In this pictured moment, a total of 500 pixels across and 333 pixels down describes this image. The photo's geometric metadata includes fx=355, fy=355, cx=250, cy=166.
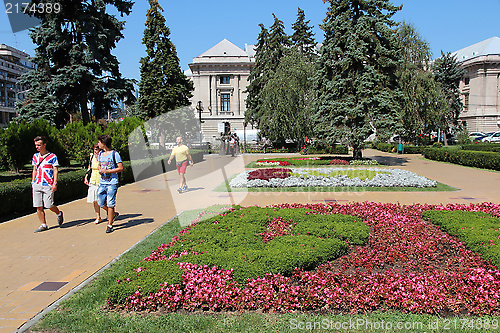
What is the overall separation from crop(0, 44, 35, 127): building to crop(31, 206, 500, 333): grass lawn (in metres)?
92.9

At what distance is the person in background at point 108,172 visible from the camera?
22.8 feet

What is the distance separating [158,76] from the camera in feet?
122

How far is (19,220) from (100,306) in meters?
5.80

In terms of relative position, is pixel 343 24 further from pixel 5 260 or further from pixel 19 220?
pixel 5 260

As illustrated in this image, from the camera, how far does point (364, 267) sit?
4.62 metres

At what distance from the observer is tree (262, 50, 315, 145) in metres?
32.4

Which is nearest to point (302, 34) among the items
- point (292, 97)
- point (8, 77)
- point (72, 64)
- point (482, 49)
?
point (292, 97)

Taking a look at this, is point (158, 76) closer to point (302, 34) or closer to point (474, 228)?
point (302, 34)

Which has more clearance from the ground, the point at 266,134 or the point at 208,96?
the point at 208,96

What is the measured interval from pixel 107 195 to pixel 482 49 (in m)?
75.7

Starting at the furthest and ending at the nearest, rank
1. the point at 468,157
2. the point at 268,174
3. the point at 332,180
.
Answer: the point at 468,157 < the point at 268,174 < the point at 332,180

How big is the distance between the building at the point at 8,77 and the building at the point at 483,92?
91.9 metres

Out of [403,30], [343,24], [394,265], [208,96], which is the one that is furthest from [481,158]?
[208,96]

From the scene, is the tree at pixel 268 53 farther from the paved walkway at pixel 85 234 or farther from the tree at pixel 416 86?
the paved walkway at pixel 85 234
